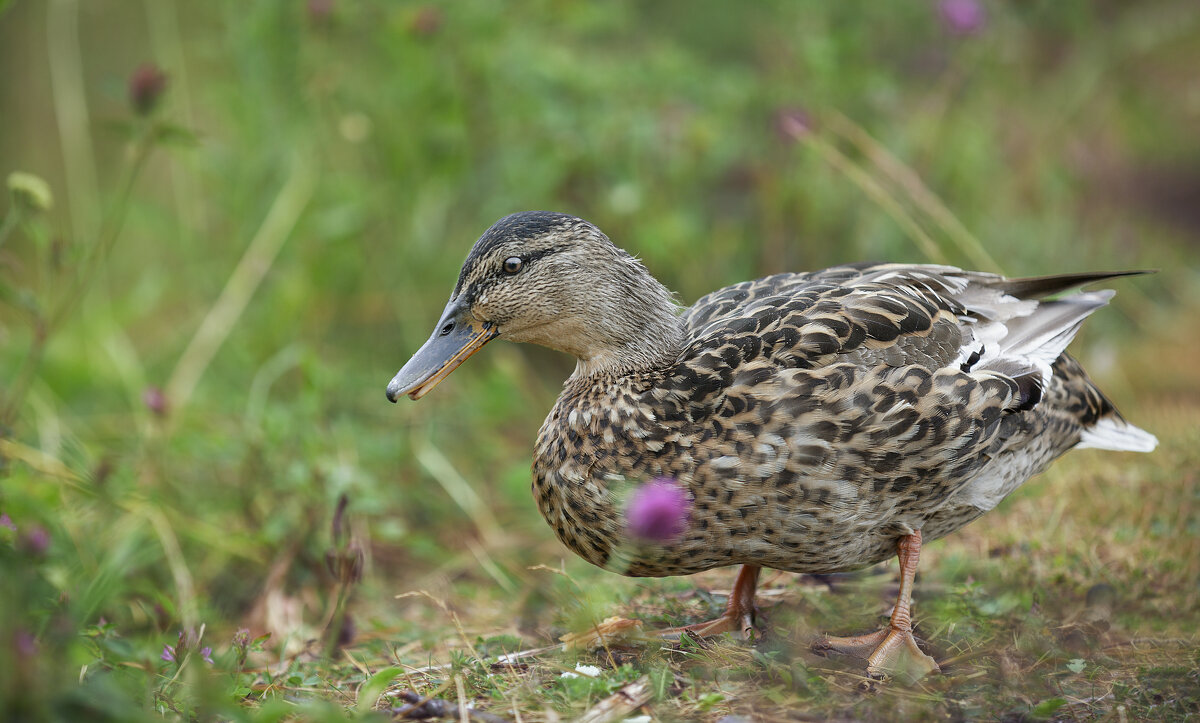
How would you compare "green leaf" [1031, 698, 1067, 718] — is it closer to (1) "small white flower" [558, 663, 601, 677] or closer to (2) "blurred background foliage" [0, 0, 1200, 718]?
(1) "small white flower" [558, 663, 601, 677]

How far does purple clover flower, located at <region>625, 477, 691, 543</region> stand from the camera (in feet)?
8.11

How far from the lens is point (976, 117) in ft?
21.3

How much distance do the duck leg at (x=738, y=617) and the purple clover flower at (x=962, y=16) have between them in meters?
3.14

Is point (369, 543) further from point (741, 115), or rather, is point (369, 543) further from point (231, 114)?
point (741, 115)

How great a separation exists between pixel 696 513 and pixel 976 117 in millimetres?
→ 4677

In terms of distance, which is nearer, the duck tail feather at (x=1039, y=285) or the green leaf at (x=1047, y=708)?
the green leaf at (x=1047, y=708)

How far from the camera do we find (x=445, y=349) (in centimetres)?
302

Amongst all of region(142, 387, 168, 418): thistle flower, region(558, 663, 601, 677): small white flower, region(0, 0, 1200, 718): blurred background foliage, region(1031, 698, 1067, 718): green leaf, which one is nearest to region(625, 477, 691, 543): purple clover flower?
region(558, 663, 601, 677): small white flower

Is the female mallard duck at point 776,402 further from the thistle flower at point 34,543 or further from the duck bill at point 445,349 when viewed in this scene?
the thistle flower at point 34,543

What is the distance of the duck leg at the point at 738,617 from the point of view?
299cm

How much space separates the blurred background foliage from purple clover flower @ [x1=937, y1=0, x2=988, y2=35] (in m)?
0.02

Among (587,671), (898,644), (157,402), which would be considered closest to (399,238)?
(157,402)

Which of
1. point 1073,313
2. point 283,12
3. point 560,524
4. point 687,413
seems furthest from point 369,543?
point 1073,313

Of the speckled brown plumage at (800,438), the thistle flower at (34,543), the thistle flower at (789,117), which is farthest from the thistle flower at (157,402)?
the thistle flower at (789,117)
